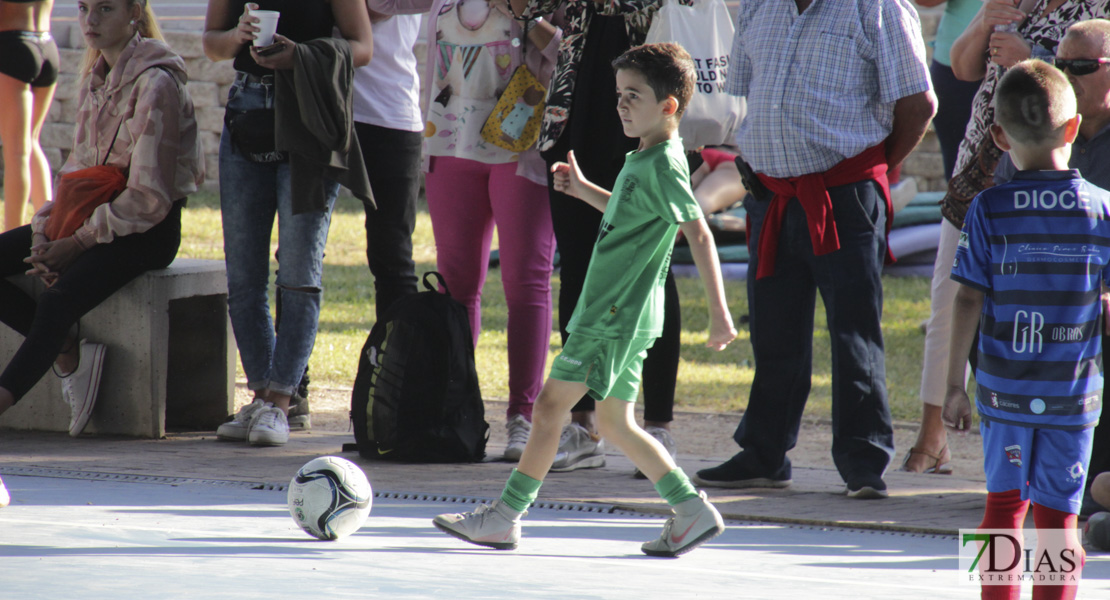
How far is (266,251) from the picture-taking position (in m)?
5.04

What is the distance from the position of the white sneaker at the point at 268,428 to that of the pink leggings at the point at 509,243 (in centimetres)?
82

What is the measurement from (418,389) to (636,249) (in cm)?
142

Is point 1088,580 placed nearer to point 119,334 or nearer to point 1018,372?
point 1018,372

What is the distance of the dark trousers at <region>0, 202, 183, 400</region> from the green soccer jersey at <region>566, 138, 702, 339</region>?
7.30ft

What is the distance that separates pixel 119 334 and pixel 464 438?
4.85ft

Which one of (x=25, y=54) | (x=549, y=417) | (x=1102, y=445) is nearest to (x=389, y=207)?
(x=549, y=417)

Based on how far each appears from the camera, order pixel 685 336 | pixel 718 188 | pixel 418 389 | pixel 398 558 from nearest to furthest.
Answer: pixel 398 558 < pixel 418 389 < pixel 685 336 < pixel 718 188

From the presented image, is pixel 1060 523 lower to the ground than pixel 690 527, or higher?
higher

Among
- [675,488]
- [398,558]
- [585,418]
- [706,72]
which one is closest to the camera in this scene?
[398,558]

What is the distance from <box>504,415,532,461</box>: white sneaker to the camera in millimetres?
4766

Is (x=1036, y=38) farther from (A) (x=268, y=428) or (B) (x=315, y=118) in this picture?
(A) (x=268, y=428)

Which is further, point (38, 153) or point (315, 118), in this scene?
point (38, 153)

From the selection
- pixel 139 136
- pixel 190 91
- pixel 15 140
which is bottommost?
pixel 190 91

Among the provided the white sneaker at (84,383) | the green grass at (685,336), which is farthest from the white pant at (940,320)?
the white sneaker at (84,383)
